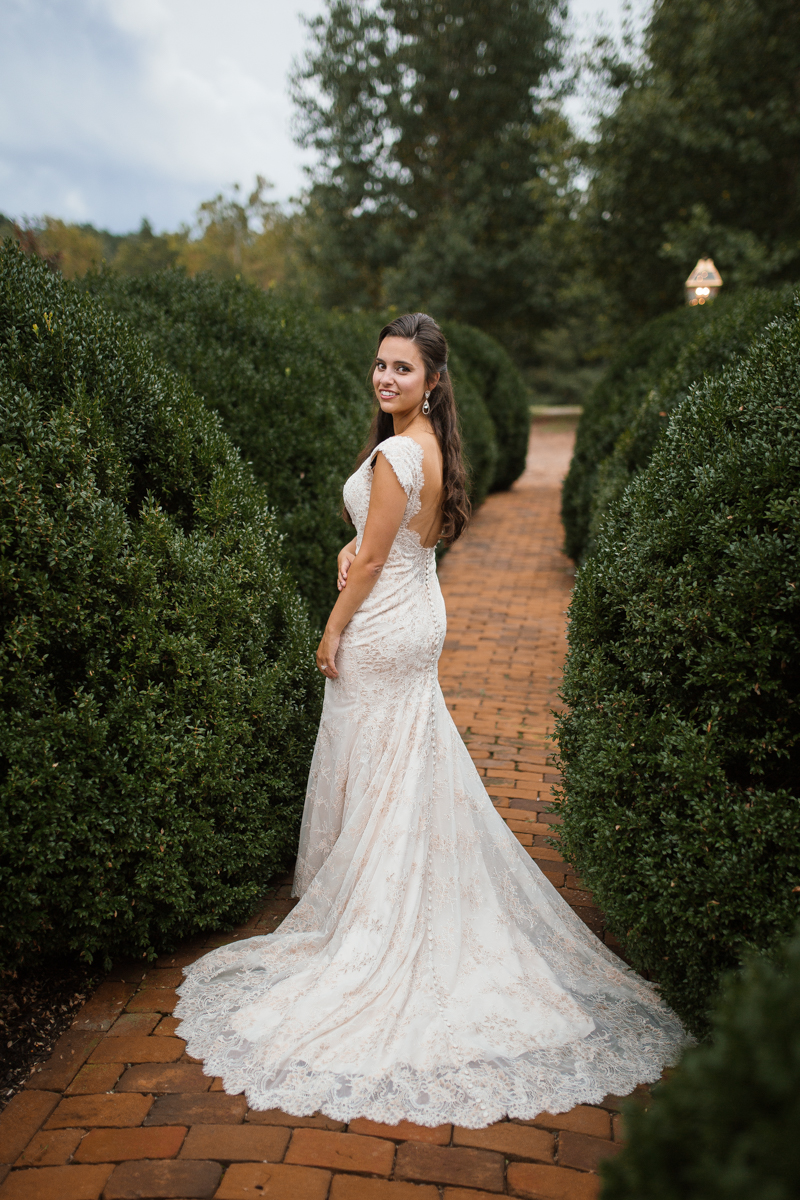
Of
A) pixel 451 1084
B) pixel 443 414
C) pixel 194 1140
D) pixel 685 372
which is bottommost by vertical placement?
pixel 194 1140

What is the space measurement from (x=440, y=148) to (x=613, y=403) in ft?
70.6

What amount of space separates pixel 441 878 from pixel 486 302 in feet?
84.9

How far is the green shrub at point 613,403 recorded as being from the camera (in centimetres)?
768

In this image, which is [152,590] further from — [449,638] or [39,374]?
[449,638]

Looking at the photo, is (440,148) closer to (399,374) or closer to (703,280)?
(703,280)

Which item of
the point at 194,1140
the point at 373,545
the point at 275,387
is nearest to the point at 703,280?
the point at 275,387

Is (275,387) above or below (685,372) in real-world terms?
below

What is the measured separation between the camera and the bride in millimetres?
2482

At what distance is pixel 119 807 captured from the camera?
2.74m

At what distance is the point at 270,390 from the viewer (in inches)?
225

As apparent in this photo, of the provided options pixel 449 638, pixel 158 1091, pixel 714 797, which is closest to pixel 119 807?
pixel 158 1091

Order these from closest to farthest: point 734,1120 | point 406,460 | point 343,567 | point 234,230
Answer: point 734,1120, point 406,460, point 343,567, point 234,230

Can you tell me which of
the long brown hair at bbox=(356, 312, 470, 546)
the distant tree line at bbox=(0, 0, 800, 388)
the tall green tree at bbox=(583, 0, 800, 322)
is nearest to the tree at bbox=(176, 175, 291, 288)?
the distant tree line at bbox=(0, 0, 800, 388)

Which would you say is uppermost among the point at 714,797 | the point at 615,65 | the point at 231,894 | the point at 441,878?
the point at 615,65
